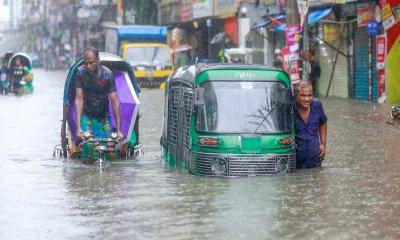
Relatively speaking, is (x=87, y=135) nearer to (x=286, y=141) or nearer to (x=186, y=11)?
(x=286, y=141)

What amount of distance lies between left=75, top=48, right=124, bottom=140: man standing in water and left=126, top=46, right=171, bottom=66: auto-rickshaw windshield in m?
28.1

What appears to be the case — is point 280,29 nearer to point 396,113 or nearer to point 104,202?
point 396,113

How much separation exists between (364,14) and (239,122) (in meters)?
19.0

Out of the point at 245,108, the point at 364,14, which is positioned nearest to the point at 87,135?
the point at 245,108

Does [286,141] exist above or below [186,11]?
below

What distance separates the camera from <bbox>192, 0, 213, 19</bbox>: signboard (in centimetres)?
5262

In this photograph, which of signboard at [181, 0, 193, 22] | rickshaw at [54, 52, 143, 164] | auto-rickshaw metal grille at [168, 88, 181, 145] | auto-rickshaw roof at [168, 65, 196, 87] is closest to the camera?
auto-rickshaw roof at [168, 65, 196, 87]

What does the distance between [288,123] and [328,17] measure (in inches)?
862

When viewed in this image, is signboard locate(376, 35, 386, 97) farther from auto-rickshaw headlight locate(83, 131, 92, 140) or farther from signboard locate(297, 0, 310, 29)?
auto-rickshaw headlight locate(83, 131, 92, 140)

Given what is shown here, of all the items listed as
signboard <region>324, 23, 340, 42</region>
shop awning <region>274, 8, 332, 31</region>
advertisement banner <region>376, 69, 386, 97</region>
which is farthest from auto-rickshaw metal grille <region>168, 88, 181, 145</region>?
signboard <region>324, 23, 340, 42</region>

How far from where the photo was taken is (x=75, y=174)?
14359 millimetres

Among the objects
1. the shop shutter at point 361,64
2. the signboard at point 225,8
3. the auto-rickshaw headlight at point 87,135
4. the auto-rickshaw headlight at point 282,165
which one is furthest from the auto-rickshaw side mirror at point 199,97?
the signboard at point 225,8

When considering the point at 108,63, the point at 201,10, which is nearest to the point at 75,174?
the point at 108,63

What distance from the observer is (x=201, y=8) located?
178 feet
